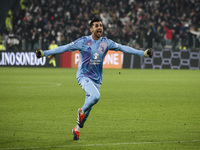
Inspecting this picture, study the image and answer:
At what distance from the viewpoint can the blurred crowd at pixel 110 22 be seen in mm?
33844

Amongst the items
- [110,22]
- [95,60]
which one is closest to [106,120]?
[95,60]

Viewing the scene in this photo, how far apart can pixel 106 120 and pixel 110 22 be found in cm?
2692

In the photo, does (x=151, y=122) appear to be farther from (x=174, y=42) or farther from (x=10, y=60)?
(x=10, y=60)

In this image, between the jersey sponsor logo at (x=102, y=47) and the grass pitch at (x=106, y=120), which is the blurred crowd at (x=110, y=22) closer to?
the grass pitch at (x=106, y=120)

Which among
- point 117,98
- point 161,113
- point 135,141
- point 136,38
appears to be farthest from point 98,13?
point 135,141

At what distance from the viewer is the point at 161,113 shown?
11633 mm

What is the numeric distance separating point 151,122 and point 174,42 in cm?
2409

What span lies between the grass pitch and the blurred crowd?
16.6 m

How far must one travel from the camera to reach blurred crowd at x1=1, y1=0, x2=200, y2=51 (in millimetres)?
33844

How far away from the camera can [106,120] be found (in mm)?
10320

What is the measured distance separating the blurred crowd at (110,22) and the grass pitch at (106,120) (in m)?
16.6

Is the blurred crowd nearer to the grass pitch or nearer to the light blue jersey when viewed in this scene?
the grass pitch

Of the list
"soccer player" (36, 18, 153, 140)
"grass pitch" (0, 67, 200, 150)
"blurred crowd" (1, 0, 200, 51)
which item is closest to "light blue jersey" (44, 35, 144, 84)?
"soccer player" (36, 18, 153, 140)

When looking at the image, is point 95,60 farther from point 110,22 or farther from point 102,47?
point 110,22
